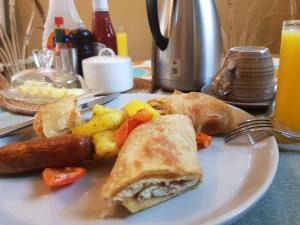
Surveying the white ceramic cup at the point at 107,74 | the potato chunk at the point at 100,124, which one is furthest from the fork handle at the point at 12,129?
the white ceramic cup at the point at 107,74

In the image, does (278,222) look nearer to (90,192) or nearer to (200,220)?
(200,220)

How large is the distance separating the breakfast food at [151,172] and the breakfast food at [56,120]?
20 cm

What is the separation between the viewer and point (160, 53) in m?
1.03

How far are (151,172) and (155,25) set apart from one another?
0.67 m

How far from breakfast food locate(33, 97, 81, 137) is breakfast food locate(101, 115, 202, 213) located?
0.20 meters

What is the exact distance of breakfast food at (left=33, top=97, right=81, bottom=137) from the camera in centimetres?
60

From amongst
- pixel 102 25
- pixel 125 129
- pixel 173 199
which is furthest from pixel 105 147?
pixel 102 25

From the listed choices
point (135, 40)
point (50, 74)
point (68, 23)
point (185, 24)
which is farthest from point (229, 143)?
point (135, 40)

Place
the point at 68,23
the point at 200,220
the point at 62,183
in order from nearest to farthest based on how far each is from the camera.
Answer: the point at 200,220
the point at 62,183
the point at 68,23

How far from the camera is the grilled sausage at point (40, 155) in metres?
0.49

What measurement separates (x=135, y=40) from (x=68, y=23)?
2.95ft

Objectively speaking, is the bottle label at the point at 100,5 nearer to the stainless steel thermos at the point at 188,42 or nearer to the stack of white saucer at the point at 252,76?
the stainless steel thermos at the point at 188,42

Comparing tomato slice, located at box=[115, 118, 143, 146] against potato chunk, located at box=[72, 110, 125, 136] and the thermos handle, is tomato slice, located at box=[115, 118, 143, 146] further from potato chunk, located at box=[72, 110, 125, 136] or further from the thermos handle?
the thermos handle

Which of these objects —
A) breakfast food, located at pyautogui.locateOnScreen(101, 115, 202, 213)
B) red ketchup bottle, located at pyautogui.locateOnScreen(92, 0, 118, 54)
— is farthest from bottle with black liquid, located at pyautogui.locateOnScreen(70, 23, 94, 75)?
breakfast food, located at pyautogui.locateOnScreen(101, 115, 202, 213)
